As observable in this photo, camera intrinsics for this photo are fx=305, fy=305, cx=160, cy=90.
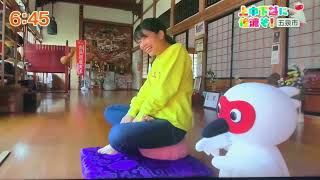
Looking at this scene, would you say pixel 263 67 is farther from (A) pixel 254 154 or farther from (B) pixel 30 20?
(B) pixel 30 20

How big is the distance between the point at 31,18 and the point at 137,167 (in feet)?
2.10

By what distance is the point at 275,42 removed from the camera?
3.54 feet

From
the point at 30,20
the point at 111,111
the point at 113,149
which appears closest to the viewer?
the point at 30,20

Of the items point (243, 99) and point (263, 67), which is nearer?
point (243, 99)

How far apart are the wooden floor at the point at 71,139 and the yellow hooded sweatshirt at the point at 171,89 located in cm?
6

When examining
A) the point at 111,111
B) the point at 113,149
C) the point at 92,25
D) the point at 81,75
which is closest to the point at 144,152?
the point at 113,149

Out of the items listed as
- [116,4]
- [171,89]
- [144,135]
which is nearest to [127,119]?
[144,135]

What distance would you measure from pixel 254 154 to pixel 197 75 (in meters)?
0.35

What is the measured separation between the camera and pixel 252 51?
3.64 ft

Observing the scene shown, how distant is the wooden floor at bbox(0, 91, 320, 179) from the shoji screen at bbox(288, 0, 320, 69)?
0.22m

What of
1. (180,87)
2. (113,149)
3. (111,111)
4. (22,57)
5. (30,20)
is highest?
(30,20)

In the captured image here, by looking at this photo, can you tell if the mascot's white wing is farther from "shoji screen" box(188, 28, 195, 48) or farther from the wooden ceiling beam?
the wooden ceiling beam

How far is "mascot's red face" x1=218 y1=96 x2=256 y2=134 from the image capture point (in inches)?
35.0

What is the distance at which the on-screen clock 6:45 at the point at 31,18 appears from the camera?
106cm
